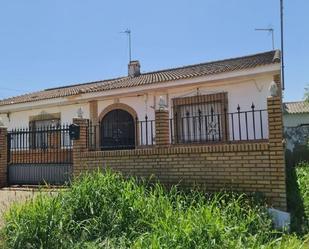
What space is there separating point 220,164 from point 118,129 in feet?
29.3

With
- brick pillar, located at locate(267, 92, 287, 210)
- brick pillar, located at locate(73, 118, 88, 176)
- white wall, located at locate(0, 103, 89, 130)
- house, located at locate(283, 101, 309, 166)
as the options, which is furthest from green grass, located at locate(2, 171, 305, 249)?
white wall, located at locate(0, 103, 89, 130)

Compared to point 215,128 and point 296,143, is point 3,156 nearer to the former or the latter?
point 215,128

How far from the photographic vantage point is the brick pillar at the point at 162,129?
28.7 ft

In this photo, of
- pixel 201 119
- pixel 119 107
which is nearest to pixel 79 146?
pixel 201 119

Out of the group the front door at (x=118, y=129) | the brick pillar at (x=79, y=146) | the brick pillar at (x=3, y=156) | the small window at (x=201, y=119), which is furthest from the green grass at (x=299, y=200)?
the brick pillar at (x=3, y=156)

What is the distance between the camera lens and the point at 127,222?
612cm

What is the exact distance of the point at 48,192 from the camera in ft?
23.3

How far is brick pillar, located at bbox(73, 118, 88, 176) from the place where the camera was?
396 inches

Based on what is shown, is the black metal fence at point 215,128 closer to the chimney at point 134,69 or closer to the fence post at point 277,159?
the fence post at point 277,159

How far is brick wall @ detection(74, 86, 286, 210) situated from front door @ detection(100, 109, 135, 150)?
6.50 m

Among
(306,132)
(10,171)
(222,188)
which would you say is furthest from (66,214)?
(306,132)

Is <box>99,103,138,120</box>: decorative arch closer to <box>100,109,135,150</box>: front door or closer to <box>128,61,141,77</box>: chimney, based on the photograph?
<box>100,109,135,150</box>: front door

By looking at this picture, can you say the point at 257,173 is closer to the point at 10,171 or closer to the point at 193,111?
the point at 193,111

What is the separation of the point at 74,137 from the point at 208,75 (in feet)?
18.4
